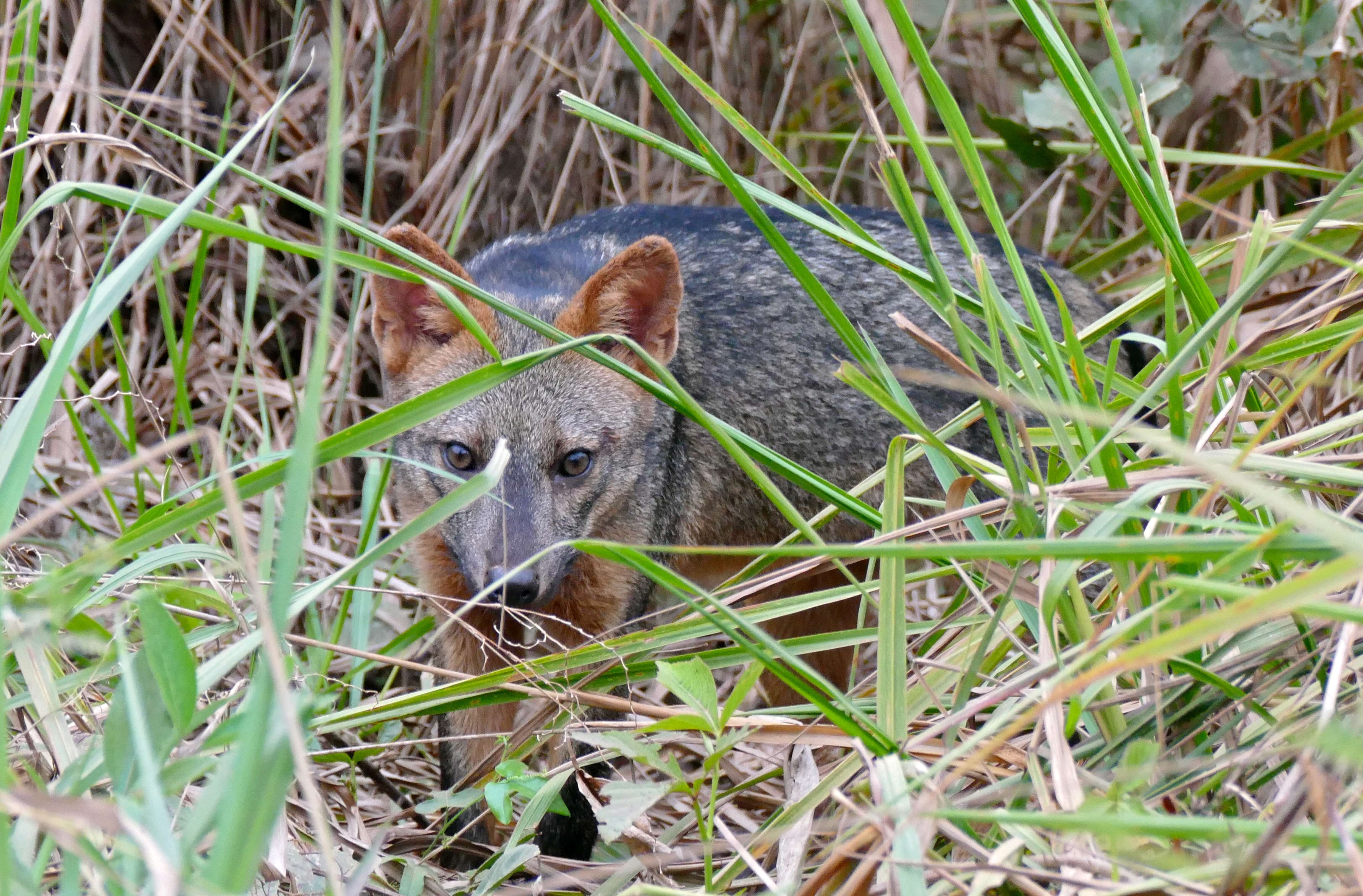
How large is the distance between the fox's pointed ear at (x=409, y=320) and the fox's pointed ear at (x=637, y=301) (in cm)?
27

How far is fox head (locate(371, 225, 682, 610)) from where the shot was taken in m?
3.08

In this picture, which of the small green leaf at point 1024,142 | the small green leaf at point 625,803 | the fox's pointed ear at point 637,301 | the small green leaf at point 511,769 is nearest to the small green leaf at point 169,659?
the small green leaf at point 625,803

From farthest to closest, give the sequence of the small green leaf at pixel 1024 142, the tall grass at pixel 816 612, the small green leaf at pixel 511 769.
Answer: the small green leaf at pixel 1024 142 → the small green leaf at pixel 511 769 → the tall grass at pixel 816 612

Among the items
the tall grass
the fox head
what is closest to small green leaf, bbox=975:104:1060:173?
the tall grass

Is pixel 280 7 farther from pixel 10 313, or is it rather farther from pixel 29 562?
pixel 29 562

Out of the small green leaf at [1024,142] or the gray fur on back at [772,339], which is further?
the small green leaf at [1024,142]

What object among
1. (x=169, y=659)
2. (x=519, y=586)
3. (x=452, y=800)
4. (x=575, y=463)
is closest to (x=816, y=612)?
(x=575, y=463)

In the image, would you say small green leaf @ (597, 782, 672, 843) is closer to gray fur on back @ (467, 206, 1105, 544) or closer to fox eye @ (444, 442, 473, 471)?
fox eye @ (444, 442, 473, 471)

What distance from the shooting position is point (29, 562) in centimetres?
302

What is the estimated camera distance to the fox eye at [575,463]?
326 cm

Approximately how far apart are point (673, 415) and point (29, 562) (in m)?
1.63

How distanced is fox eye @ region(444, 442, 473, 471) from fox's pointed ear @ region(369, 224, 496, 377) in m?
0.30

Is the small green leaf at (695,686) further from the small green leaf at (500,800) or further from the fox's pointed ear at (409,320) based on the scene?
the fox's pointed ear at (409,320)

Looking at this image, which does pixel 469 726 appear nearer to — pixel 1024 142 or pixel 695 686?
pixel 695 686
